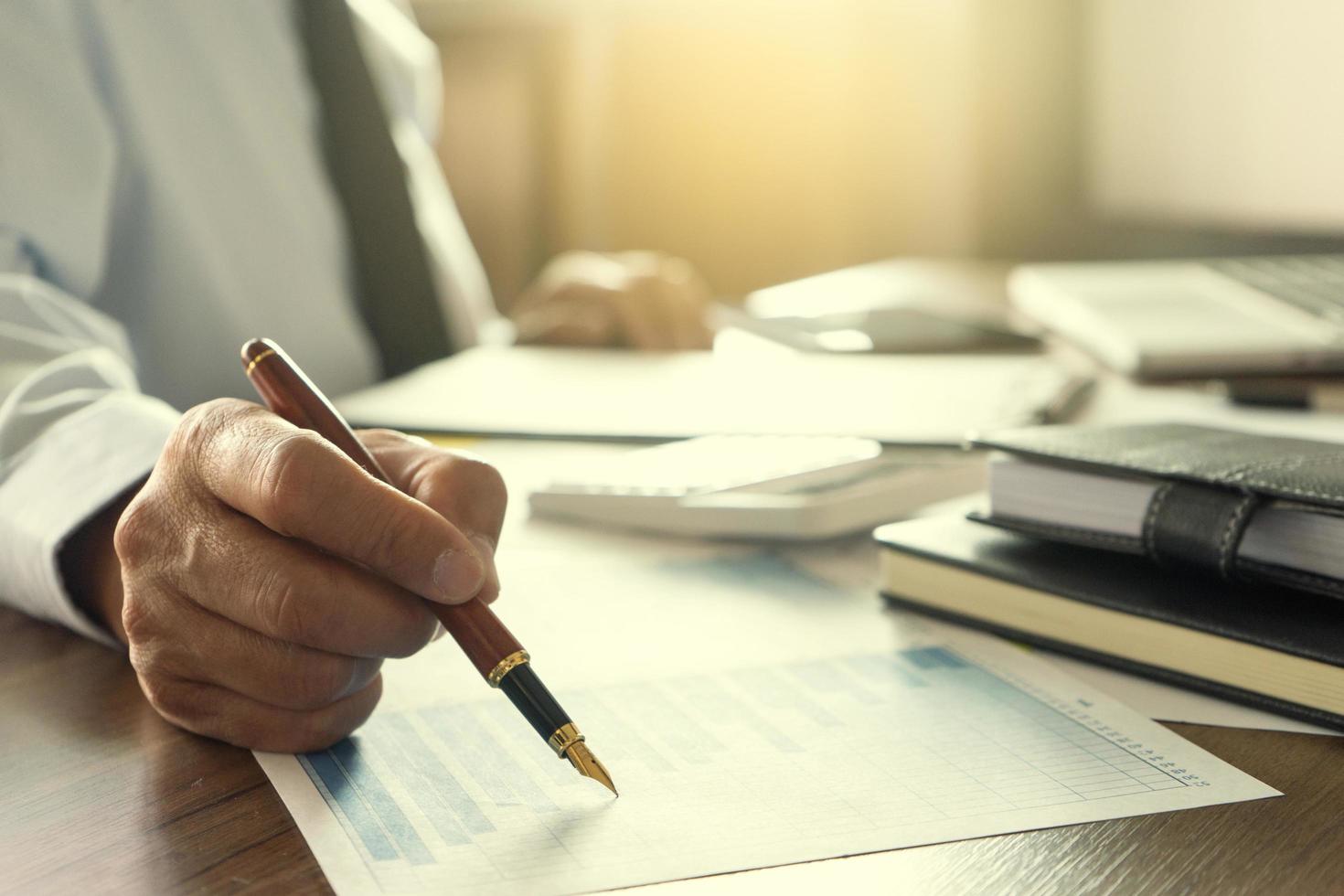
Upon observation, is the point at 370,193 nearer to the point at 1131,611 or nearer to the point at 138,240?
the point at 138,240

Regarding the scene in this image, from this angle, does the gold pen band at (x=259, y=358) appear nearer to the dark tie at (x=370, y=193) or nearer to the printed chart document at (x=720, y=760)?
the printed chart document at (x=720, y=760)

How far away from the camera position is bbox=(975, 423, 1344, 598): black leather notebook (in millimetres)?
410

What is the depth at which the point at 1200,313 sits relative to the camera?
102 cm

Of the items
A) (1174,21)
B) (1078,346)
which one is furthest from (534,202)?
(1078,346)

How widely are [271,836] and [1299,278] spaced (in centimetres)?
104

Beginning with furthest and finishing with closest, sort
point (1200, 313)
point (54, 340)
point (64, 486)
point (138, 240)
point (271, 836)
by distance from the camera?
1. point (1200, 313)
2. point (138, 240)
3. point (54, 340)
4. point (64, 486)
5. point (271, 836)

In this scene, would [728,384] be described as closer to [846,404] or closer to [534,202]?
[846,404]

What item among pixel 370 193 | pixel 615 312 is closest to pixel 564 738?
pixel 370 193

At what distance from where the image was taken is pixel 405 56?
1345 millimetres

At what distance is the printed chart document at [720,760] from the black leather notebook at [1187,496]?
2.3 inches

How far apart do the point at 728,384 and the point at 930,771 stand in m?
0.56

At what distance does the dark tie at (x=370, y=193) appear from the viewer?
105cm

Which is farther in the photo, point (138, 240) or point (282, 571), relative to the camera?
point (138, 240)

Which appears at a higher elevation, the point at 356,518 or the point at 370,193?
the point at 370,193
